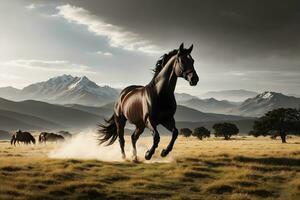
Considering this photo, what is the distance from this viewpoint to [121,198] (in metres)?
14.5

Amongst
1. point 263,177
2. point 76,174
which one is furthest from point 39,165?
point 263,177

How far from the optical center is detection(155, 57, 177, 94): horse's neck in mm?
16250

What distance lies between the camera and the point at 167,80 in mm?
16422

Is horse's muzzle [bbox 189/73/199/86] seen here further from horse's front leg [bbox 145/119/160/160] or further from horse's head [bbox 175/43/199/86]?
horse's front leg [bbox 145/119/160/160]

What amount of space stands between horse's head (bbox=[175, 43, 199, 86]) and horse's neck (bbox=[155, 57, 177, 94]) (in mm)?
629

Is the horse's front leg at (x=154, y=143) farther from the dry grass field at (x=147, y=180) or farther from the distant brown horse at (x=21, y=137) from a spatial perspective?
the distant brown horse at (x=21, y=137)

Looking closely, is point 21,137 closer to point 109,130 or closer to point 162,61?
point 109,130

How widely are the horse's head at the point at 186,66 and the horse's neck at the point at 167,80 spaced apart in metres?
0.63

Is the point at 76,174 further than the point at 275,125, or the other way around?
the point at 275,125

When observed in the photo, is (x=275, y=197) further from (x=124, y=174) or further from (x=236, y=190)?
(x=124, y=174)

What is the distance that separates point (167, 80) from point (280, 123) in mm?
77585

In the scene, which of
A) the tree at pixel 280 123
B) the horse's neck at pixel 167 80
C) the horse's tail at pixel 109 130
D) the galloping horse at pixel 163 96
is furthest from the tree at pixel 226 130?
the horse's neck at pixel 167 80

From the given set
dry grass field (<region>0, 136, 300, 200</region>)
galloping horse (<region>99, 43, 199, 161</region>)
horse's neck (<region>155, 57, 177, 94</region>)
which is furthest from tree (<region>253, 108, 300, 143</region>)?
horse's neck (<region>155, 57, 177, 94</region>)

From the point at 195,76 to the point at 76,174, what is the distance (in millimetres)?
7870
